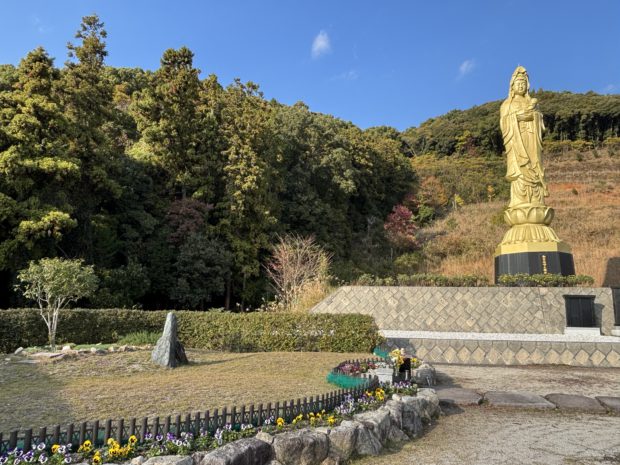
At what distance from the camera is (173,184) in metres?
19.2

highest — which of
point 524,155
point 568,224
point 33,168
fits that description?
point 524,155

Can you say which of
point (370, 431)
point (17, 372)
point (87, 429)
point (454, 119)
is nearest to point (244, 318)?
point (17, 372)

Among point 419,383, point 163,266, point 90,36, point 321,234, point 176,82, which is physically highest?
point 90,36

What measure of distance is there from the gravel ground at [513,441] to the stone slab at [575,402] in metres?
0.19

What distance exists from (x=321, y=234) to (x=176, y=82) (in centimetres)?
1014

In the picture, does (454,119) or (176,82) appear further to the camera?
(454,119)

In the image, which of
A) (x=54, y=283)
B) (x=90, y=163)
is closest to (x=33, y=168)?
(x=90, y=163)

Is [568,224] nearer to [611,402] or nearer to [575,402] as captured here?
[611,402]

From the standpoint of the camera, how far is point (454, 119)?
46.4 metres

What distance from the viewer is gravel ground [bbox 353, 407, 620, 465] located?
3.78m

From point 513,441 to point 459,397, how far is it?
1.61 metres

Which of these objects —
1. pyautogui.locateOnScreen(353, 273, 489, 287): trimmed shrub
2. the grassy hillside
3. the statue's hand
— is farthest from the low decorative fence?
the grassy hillside

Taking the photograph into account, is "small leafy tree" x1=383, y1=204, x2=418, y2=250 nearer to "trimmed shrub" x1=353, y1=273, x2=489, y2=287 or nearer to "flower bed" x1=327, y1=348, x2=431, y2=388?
"trimmed shrub" x1=353, y1=273, x2=489, y2=287

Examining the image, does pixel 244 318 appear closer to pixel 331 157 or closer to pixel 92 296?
pixel 92 296
